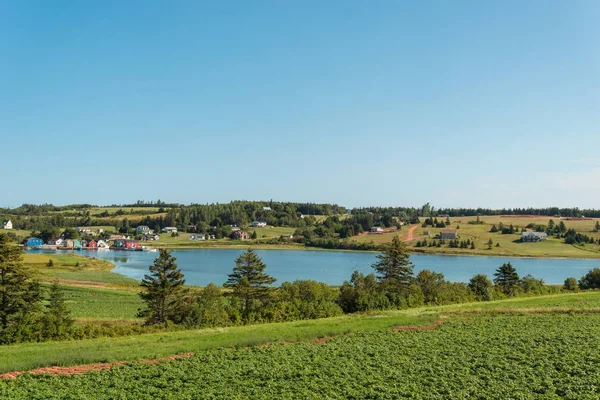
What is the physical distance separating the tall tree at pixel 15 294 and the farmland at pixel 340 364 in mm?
7172

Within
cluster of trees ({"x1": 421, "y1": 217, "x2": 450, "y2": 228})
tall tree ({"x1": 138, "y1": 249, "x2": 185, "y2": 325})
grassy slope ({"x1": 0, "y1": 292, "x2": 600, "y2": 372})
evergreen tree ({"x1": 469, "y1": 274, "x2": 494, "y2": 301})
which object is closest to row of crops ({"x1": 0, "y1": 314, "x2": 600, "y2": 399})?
grassy slope ({"x1": 0, "y1": 292, "x2": 600, "y2": 372})

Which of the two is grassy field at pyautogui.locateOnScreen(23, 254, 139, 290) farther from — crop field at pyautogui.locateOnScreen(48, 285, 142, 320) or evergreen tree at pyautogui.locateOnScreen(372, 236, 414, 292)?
evergreen tree at pyautogui.locateOnScreen(372, 236, 414, 292)

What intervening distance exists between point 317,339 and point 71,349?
440 inches

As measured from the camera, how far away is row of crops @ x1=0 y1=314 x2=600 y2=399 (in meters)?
14.0

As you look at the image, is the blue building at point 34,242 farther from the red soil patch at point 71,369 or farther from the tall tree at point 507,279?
the red soil patch at point 71,369

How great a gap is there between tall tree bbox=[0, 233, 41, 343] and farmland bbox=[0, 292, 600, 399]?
7172mm

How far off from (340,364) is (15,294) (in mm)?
22389

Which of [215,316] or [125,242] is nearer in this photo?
[215,316]

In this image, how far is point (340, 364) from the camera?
17328mm

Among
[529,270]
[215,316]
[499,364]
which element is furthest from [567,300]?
[529,270]

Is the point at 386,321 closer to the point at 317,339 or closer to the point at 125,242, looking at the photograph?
the point at 317,339

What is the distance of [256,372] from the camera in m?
16.2

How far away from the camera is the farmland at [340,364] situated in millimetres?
14242

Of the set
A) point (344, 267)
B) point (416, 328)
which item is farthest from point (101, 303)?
point (344, 267)
